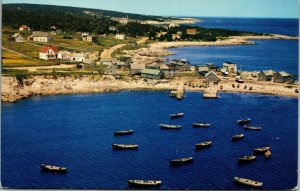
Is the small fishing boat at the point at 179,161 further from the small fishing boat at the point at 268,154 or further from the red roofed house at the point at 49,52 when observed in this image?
the red roofed house at the point at 49,52

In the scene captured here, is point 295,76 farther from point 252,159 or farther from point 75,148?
point 75,148

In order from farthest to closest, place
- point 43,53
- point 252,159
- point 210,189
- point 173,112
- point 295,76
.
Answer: point 43,53, point 295,76, point 173,112, point 252,159, point 210,189

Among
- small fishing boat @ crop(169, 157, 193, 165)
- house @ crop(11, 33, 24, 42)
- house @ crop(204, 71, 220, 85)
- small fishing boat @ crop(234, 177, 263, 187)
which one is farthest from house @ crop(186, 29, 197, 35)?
small fishing boat @ crop(234, 177, 263, 187)

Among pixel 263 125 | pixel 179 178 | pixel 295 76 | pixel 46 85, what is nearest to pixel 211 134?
pixel 263 125

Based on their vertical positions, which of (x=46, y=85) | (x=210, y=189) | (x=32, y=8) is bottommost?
(x=210, y=189)

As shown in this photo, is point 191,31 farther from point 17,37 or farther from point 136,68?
point 17,37

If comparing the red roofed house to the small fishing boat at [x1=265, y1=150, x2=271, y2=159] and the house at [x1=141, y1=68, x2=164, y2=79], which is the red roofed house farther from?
the small fishing boat at [x1=265, y1=150, x2=271, y2=159]

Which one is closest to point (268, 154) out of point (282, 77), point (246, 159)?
point (246, 159)
